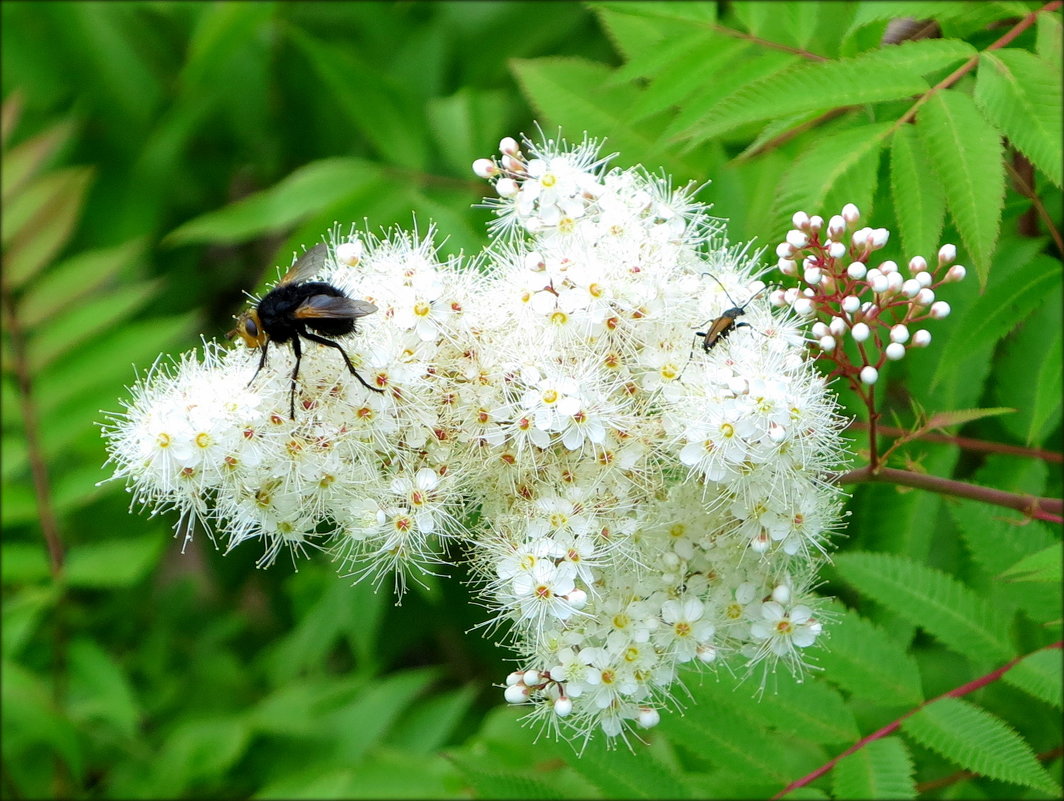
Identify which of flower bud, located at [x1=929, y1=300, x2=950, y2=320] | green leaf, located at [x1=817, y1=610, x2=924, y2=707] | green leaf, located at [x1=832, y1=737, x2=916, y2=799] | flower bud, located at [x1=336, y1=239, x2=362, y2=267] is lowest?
green leaf, located at [x1=832, y1=737, x2=916, y2=799]

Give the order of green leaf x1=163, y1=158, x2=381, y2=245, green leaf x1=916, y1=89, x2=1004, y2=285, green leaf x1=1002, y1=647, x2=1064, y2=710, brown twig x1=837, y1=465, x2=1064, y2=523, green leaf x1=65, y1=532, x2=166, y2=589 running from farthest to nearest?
green leaf x1=65, y1=532, x2=166, y2=589 < green leaf x1=163, y1=158, x2=381, y2=245 < green leaf x1=1002, y1=647, x2=1064, y2=710 < brown twig x1=837, y1=465, x2=1064, y2=523 < green leaf x1=916, y1=89, x2=1004, y2=285

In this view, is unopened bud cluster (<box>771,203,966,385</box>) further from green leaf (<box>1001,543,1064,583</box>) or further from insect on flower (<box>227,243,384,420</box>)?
insect on flower (<box>227,243,384,420</box>)

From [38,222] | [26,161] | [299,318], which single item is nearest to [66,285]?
[38,222]

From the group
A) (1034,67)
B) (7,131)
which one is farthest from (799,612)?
(7,131)

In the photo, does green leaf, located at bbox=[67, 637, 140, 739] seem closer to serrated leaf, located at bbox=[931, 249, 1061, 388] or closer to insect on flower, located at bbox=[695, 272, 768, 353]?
insect on flower, located at bbox=[695, 272, 768, 353]

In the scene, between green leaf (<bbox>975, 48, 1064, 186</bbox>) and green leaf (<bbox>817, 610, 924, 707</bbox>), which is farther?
green leaf (<bbox>817, 610, 924, 707</bbox>)

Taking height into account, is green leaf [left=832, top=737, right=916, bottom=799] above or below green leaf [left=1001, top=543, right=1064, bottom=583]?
below

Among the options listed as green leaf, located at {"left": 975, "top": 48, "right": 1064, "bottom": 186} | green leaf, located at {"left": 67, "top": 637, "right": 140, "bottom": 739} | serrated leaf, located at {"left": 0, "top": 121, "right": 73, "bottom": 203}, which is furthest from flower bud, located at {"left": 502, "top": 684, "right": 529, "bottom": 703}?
serrated leaf, located at {"left": 0, "top": 121, "right": 73, "bottom": 203}

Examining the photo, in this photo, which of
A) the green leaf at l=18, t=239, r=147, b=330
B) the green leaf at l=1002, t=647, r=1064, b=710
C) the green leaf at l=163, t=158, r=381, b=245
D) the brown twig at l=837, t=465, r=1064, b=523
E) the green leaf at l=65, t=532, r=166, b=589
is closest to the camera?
the brown twig at l=837, t=465, r=1064, b=523

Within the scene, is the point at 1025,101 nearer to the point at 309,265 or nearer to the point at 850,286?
the point at 850,286
